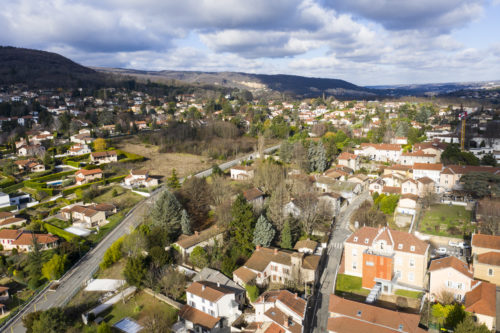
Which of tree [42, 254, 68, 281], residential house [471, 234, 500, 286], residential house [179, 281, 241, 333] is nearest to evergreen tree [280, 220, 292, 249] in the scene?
residential house [179, 281, 241, 333]

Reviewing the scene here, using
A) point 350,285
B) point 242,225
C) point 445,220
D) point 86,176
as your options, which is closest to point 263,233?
point 242,225

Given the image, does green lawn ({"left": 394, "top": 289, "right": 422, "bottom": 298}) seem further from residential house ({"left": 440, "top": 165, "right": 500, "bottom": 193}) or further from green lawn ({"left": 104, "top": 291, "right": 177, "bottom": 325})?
residential house ({"left": 440, "top": 165, "right": 500, "bottom": 193})

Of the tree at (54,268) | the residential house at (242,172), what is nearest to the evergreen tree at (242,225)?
the tree at (54,268)

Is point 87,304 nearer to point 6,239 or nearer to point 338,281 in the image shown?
point 6,239

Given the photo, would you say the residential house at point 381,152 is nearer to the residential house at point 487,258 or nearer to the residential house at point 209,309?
the residential house at point 487,258

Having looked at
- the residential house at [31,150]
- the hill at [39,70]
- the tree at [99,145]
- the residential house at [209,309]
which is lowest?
the residential house at [209,309]

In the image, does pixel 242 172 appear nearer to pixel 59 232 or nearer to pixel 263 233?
pixel 263 233

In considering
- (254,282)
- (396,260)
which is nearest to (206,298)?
(254,282)
